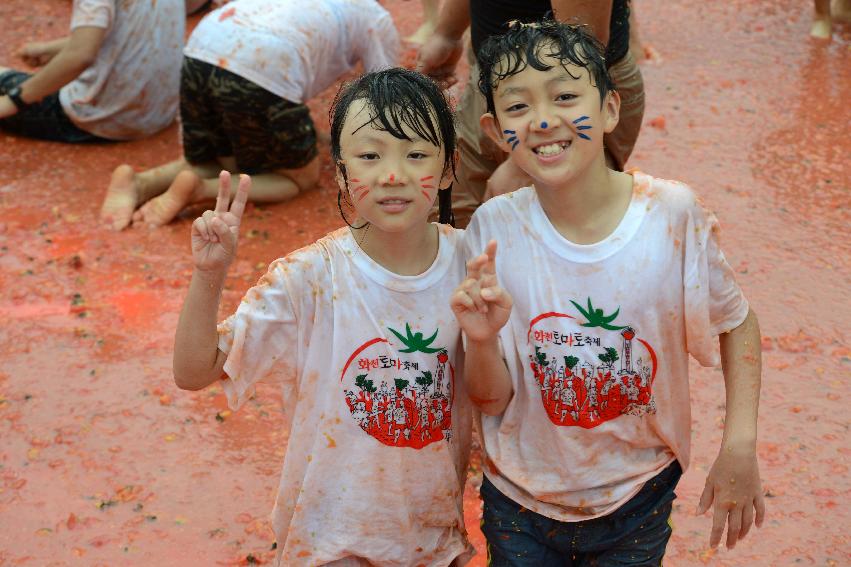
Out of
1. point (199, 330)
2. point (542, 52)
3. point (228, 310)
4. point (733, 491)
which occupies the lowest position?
point (228, 310)

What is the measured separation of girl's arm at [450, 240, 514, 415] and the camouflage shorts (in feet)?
8.90

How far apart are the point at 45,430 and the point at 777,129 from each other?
3635 millimetres

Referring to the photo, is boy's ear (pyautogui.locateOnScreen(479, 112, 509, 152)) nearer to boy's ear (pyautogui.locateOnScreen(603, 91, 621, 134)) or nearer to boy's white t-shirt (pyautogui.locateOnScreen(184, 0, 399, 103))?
boy's ear (pyautogui.locateOnScreen(603, 91, 621, 134))

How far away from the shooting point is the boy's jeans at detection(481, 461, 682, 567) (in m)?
1.99

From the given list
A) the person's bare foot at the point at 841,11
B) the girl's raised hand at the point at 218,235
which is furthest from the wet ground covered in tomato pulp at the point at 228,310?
the girl's raised hand at the point at 218,235

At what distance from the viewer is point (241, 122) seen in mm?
4438

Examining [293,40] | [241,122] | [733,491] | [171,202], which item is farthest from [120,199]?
[733,491]

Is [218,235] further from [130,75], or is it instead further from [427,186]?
[130,75]

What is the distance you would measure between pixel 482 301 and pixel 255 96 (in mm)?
2821

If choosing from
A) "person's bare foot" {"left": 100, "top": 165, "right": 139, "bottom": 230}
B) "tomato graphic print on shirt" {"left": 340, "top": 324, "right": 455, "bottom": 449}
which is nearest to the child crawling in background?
"tomato graphic print on shirt" {"left": 340, "top": 324, "right": 455, "bottom": 449}

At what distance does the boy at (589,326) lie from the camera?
189 cm

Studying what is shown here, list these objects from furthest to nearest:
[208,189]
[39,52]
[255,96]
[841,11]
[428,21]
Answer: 1. [841,11]
2. [428,21]
3. [39,52]
4. [208,189]
5. [255,96]

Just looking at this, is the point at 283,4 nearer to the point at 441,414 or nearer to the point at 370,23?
the point at 370,23

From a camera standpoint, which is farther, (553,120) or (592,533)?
(592,533)
